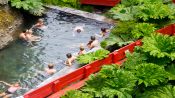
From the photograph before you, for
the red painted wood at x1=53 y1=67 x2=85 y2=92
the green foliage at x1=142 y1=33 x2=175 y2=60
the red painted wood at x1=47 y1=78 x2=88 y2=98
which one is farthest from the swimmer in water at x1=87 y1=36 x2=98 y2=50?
the green foliage at x1=142 y1=33 x2=175 y2=60

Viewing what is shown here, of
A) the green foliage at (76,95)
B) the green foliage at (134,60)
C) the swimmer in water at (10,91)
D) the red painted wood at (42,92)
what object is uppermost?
the green foliage at (134,60)

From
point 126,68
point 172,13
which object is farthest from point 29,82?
point 172,13

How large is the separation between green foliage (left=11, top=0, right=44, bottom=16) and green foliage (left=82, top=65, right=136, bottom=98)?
28.5 ft

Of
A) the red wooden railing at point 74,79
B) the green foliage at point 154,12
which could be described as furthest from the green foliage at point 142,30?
the green foliage at point 154,12

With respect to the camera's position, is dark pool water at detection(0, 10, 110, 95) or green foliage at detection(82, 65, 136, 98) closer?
green foliage at detection(82, 65, 136, 98)

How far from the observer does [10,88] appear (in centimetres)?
1524

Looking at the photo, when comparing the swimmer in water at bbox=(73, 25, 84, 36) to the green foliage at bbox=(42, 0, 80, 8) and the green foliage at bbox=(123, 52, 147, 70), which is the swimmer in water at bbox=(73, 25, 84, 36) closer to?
the green foliage at bbox=(42, 0, 80, 8)

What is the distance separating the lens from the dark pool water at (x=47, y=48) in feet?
55.2

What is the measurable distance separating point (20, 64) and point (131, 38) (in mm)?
4662

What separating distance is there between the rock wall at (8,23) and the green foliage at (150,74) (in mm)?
7911

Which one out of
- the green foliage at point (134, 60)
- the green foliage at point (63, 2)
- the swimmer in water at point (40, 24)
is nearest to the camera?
the green foliage at point (134, 60)

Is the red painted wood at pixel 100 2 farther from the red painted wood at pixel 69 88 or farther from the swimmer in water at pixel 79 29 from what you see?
the red painted wood at pixel 69 88

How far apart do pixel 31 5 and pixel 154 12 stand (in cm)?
620

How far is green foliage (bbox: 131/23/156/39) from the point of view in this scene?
670 inches
